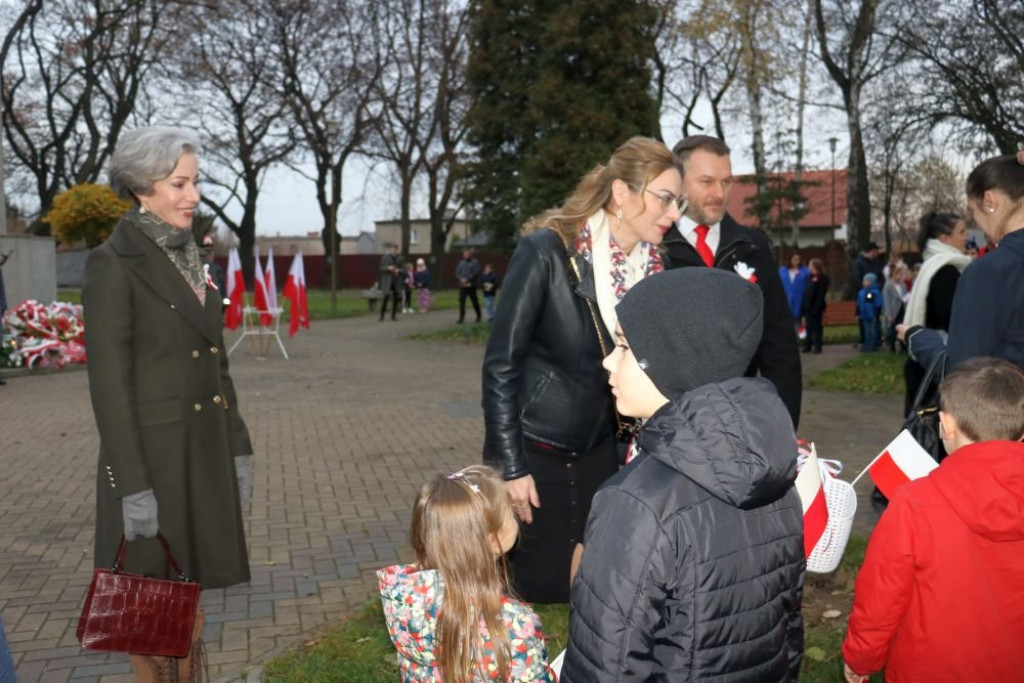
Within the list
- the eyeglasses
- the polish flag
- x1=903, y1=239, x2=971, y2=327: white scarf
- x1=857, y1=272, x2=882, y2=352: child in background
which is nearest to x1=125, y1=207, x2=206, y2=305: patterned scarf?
the eyeglasses

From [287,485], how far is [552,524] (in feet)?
15.0

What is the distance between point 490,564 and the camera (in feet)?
8.11

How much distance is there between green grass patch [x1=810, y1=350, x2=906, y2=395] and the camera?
12.3 m

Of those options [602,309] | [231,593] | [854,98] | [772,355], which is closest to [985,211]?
[772,355]

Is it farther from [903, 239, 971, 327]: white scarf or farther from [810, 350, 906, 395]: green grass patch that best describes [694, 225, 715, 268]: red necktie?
[810, 350, 906, 395]: green grass patch

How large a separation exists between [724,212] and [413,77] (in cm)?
3585

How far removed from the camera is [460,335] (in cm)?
2119

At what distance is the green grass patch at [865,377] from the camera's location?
12.3 m

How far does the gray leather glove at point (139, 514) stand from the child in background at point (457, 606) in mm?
955

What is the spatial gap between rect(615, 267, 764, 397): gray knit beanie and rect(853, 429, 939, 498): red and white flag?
1.54 m

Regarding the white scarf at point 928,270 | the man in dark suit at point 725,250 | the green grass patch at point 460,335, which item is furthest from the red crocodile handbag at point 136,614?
the green grass patch at point 460,335

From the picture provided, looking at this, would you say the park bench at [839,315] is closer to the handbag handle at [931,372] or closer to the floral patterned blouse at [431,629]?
the handbag handle at [931,372]

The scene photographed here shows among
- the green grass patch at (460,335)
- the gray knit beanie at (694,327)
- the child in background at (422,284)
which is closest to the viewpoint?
the gray knit beanie at (694,327)

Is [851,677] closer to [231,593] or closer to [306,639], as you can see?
[306,639]
